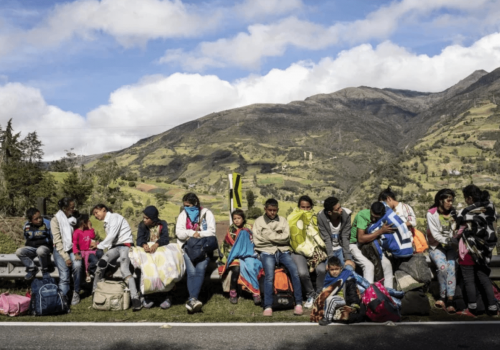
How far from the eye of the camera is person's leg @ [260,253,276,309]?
7.57 m

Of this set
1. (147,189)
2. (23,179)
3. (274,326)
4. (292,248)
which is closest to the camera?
(274,326)

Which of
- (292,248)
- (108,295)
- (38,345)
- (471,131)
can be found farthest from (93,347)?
(471,131)

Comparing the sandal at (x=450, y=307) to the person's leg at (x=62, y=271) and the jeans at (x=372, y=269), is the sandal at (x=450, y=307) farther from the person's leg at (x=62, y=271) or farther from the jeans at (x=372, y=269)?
the person's leg at (x=62, y=271)

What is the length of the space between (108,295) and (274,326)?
9.80 ft

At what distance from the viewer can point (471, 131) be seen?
179375 mm

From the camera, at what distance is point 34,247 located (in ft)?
28.1

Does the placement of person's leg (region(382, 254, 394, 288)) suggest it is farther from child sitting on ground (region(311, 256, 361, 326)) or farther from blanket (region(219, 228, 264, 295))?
blanket (region(219, 228, 264, 295))

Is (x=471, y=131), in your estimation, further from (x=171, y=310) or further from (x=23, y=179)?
(x=171, y=310)

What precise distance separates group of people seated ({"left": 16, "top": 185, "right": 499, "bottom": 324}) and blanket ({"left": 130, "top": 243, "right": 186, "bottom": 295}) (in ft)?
0.16

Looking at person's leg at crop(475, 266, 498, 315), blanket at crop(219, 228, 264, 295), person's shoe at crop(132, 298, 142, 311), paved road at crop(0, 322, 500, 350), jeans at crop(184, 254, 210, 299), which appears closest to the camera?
paved road at crop(0, 322, 500, 350)

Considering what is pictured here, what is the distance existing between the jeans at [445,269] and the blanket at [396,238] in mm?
425

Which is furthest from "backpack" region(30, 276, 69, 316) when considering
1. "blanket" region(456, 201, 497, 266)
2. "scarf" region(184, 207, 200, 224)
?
"blanket" region(456, 201, 497, 266)

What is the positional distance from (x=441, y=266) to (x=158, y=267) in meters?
4.63

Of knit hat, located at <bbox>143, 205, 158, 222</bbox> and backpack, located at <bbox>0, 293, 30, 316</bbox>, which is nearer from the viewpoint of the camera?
backpack, located at <bbox>0, 293, 30, 316</bbox>
